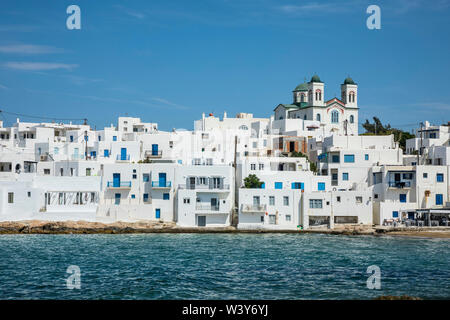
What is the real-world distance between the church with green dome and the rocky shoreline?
36.7m

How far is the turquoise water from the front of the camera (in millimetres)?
23281

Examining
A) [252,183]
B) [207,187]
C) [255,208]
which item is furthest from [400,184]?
[207,187]

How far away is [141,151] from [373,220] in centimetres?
2534

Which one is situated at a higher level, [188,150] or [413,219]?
[188,150]

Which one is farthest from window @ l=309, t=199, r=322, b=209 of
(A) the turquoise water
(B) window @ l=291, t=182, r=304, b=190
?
(A) the turquoise water

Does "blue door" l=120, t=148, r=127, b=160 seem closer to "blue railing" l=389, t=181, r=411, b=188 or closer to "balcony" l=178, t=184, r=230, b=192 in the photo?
"balcony" l=178, t=184, r=230, b=192

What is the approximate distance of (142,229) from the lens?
153ft

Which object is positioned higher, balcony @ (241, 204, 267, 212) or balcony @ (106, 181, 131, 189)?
balcony @ (106, 181, 131, 189)

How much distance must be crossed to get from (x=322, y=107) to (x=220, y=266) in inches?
2378

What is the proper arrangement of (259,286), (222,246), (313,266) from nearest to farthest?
(259,286) → (313,266) → (222,246)

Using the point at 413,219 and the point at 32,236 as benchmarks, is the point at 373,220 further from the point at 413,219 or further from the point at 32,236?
the point at 32,236

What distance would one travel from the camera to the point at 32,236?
44.1 meters
